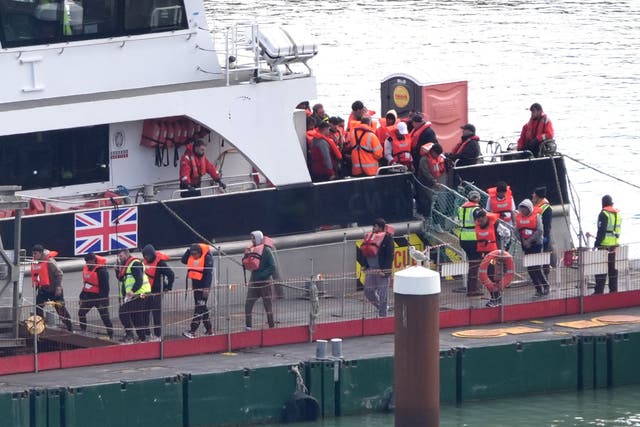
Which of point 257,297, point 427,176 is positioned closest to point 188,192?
point 257,297

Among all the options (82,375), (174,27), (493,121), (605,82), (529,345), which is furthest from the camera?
(605,82)

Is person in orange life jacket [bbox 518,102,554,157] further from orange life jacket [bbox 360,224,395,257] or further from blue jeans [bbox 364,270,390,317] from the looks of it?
blue jeans [bbox 364,270,390,317]

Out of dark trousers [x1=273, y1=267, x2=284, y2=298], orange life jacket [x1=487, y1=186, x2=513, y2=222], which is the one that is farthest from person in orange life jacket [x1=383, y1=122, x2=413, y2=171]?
dark trousers [x1=273, y1=267, x2=284, y2=298]

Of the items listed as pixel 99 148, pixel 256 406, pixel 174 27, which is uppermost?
pixel 174 27

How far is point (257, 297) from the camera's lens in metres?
18.8

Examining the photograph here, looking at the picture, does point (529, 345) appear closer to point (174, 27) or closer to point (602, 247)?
point (602, 247)

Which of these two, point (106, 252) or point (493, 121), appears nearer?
point (106, 252)

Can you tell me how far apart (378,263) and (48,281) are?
3.75m

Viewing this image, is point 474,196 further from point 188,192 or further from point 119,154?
point 119,154

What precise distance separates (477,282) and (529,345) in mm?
1348

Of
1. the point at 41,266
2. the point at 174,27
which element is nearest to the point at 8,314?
the point at 41,266

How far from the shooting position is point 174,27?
20.2 m

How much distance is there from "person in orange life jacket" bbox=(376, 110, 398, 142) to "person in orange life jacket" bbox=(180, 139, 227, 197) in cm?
248

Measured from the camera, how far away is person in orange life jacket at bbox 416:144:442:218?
21188 mm
